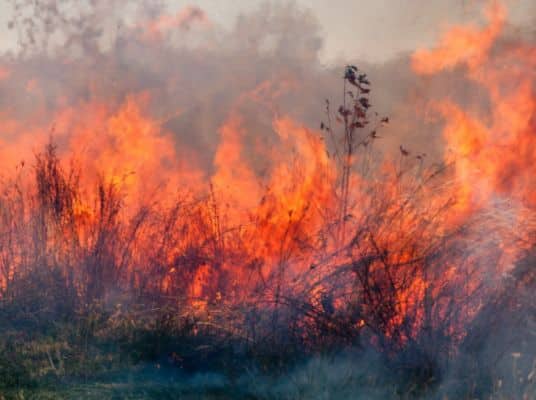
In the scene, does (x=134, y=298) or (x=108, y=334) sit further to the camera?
(x=134, y=298)

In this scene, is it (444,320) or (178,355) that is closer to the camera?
(444,320)

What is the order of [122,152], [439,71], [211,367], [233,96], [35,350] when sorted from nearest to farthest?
[211,367]
[35,350]
[439,71]
[122,152]
[233,96]

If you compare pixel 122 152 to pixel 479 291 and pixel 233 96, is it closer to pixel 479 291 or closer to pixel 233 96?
pixel 233 96

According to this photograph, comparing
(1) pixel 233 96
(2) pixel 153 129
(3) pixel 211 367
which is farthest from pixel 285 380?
(1) pixel 233 96

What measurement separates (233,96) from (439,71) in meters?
3.35

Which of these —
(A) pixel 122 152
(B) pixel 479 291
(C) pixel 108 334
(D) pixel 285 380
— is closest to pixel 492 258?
(B) pixel 479 291

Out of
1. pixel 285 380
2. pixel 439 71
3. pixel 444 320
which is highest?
pixel 439 71

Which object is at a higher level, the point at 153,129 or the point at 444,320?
the point at 153,129

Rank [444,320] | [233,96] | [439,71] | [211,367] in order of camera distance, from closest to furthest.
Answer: [444,320] → [211,367] → [439,71] → [233,96]

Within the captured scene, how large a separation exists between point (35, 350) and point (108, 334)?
21.7 inches

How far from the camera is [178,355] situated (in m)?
5.31

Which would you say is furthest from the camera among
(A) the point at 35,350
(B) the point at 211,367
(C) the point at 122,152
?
(C) the point at 122,152

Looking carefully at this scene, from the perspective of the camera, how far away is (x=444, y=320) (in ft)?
15.5

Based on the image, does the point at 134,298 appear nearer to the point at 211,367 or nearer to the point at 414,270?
the point at 211,367
